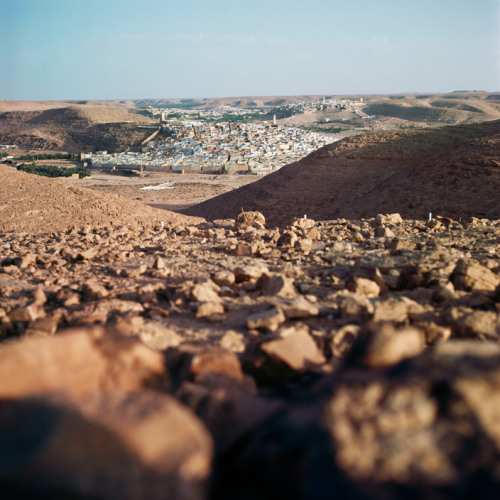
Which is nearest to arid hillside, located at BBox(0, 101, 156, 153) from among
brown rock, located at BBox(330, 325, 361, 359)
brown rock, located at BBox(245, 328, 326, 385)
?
brown rock, located at BBox(330, 325, 361, 359)

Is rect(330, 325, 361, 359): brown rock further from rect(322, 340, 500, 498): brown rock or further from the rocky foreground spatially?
rect(322, 340, 500, 498): brown rock

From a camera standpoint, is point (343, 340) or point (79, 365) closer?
point (79, 365)

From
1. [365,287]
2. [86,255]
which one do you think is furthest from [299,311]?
[86,255]

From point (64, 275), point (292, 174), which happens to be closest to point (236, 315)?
point (64, 275)

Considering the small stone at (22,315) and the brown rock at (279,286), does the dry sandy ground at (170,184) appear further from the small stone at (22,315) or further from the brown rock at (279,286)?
the small stone at (22,315)

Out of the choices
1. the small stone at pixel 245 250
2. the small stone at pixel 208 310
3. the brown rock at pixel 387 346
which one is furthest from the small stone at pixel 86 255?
the brown rock at pixel 387 346

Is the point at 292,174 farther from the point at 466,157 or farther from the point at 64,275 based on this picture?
the point at 64,275

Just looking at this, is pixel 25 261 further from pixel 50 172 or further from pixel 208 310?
pixel 50 172
